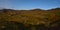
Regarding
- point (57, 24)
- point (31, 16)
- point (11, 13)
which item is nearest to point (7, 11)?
point (11, 13)

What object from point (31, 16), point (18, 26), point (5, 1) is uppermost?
point (5, 1)

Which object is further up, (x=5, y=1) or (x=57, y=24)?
(x=5, y=1)

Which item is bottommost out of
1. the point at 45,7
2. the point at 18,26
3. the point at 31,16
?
the point at 18,26

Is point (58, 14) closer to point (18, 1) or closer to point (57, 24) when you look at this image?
point (57, 24)

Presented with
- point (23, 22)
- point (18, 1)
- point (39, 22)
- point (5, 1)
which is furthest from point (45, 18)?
point (5, 1)

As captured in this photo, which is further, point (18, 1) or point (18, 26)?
point (18, 1)

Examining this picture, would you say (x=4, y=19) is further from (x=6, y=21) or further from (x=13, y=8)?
(x=13, y=8)
